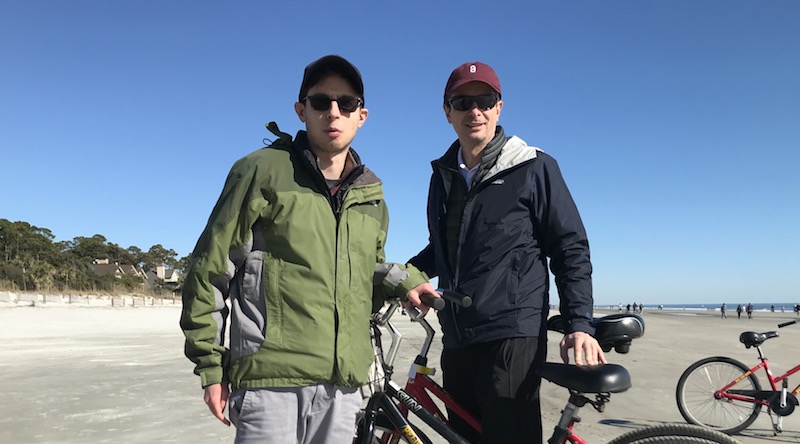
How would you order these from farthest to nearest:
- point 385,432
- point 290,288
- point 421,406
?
point 385,432
point 421,406
point 290,288

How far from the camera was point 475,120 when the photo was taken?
2652 mm

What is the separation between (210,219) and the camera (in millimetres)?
1825

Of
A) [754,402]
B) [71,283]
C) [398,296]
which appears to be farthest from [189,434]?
[71,283]

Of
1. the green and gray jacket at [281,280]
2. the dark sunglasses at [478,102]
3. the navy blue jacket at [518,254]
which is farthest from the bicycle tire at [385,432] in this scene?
the dark sunglasses at [478,102]

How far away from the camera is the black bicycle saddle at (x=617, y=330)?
224cm

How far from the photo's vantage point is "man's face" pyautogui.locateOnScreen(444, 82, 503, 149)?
2658mm

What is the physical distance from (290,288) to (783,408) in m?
5.61

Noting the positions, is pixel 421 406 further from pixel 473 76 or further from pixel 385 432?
pixel 473 76

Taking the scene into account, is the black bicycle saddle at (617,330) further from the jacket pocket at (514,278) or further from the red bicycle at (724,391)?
the red bicycle at (724,391)

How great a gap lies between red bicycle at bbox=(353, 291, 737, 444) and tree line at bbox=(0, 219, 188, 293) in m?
27.6

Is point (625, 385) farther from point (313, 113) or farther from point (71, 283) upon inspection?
point (71, 283)

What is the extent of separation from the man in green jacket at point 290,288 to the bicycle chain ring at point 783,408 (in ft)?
17.0

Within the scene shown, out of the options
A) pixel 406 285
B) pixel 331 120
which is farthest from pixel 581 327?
pixel 331 120

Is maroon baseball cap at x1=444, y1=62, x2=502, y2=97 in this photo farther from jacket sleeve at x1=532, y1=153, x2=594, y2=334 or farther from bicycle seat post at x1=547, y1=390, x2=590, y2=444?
bicycle seat post at x1=547, y1=390, x2=590, y2=444
